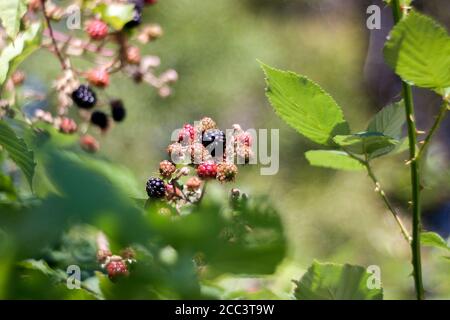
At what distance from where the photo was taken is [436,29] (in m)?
0.34

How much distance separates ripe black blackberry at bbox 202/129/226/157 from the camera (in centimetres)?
39

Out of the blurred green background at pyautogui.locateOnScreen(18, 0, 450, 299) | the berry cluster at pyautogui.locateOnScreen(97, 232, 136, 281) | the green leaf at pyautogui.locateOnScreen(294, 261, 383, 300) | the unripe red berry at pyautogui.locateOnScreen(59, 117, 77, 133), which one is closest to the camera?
the berry cluster at pyautogui.locateOnScreen(97, 232, 136, 281)

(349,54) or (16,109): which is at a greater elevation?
(349,54)

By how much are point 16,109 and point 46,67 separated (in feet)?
5.66

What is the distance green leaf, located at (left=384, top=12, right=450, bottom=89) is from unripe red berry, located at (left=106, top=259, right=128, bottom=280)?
15cm

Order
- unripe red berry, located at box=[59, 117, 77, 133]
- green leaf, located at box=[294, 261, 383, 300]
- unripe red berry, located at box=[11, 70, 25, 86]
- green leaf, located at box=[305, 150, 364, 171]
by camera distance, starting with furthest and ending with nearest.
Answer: unripe red berry, located at box=[11, 70, 25, 86] → unripe red berry, located at box=[59, 117, 77, 133] → green leaf, located at box=[305, 150, 364, 171] → green leaf, located at box=[294, 261, 383, 300]

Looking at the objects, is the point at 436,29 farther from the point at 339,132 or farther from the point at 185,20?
the point at 185,20

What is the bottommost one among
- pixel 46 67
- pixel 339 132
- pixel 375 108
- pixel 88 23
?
pixel 339 132

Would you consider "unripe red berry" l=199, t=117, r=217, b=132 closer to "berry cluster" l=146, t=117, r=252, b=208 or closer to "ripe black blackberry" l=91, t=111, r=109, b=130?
"berry cluster" l=146, t=117, r=252, b=208

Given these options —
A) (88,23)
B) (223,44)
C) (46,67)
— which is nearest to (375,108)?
(223,44)

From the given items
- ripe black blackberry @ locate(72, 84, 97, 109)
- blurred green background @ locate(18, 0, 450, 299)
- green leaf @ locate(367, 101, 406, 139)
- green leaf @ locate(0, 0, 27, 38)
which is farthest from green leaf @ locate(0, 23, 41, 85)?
blurred green background @ locate(18, 0, 450, 299)

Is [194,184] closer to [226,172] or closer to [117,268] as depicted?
[226,172]

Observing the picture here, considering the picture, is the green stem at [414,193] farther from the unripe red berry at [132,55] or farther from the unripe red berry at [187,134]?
the unripe red berry at [132,55]

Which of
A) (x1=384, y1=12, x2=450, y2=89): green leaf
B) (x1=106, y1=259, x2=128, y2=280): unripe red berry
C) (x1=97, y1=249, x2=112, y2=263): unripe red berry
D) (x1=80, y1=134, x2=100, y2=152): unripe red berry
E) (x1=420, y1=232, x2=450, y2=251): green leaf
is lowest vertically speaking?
(x1=106, y1=259, x2=128, y2=280): unripe red berry
